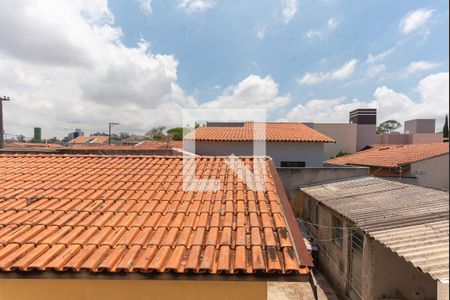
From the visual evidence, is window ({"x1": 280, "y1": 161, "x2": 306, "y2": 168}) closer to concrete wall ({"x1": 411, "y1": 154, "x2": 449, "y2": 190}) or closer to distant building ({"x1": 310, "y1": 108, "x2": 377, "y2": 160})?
concrete wall ({"x1": 411, "y1": 154, "x2": 449, "y2": 190})

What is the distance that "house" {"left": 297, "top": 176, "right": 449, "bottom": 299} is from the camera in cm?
454

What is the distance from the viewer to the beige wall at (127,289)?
2.75 metres

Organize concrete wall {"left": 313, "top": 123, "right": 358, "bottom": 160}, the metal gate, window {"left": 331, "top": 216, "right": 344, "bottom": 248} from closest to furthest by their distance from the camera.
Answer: the metal gate < window {"left": 331, "top": 216, "right": 344, "bottom": 248} < concrete wall {"left": 313, "top": 123, "right": 358, "bottom": 160}

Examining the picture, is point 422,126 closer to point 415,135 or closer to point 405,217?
point 415,135

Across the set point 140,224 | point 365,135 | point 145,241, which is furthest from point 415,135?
point 145,241

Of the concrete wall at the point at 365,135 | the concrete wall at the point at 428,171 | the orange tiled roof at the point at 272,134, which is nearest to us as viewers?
the concrete wall at the point at 428,171

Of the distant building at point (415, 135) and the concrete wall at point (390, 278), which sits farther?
the distant building at point (415, 135)

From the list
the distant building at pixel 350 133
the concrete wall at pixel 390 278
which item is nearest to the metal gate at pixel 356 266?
the concrete wall at pixel 390 278

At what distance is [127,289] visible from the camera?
2801mm

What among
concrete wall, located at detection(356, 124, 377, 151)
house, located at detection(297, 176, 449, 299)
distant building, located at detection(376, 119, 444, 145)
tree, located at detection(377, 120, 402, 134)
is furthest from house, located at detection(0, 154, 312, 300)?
tree, located at detection(377, 120, 402, 134)

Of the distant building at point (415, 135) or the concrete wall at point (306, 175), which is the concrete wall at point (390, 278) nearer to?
the concrete wall at point (306, 175)

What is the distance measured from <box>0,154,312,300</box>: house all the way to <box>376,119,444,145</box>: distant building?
3814 centimetres

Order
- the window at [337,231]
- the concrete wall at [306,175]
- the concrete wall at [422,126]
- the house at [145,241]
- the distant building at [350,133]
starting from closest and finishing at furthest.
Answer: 1. the house at [145,241]
2. the window at [337,231]
3. the concrete wall at [306,175]
4. the distant building at [350,133]
5. the concrete wall at [422,126]

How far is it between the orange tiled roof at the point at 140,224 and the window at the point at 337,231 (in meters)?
4.52
